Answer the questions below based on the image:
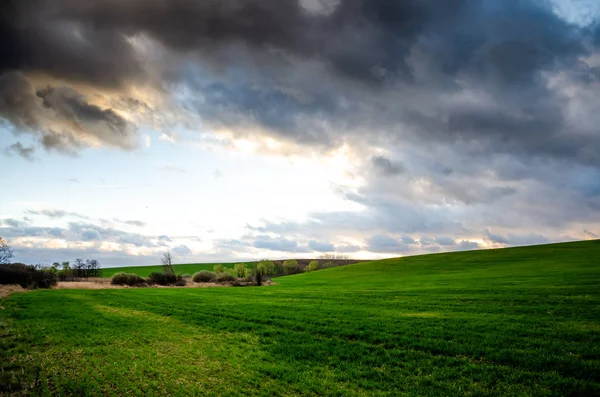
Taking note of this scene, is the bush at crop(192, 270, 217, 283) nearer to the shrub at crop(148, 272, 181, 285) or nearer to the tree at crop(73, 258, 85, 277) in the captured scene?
the shrub at crop(148, 272, 181, 285)

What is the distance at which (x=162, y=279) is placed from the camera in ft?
290

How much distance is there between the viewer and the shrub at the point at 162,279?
3455 inches

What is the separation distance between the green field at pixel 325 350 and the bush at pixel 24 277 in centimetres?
4964

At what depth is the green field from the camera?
1326 cm

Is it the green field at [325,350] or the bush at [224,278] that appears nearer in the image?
the green field at [325,350]

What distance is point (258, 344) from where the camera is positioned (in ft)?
65.7

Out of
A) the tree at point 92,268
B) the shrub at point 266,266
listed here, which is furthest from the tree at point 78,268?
→ the shrub at point 266,266

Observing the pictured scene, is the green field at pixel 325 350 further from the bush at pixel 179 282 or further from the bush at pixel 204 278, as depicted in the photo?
the bush at pixel 204 278

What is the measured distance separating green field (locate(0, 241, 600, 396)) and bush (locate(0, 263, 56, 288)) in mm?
49642

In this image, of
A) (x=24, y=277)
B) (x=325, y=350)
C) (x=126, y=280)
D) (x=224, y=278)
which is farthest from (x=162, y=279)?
(x=325, y=350)

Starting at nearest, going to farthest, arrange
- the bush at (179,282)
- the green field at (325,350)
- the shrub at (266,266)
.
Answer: the green field at (325,350) → the bush at (179,282) → the shrub at (266,266)

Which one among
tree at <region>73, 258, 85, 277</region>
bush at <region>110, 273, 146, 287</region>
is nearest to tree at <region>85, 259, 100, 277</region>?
tree at <region>73, 258, 85, 277</region>

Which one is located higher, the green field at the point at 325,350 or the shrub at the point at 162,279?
the green field at the point at 325,350

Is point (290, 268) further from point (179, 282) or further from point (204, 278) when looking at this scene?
point (179, 282)
